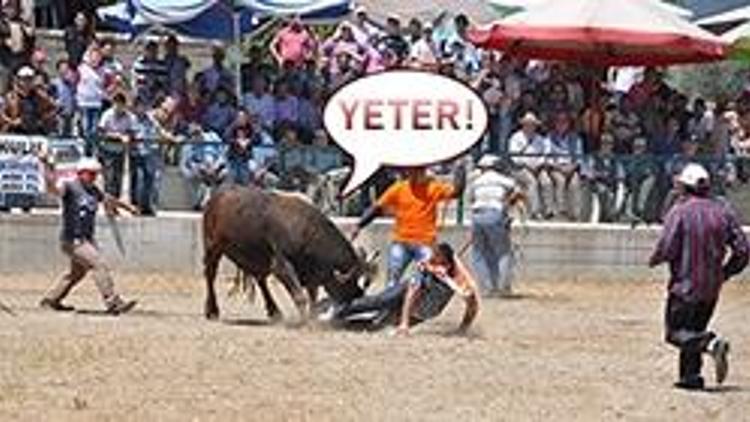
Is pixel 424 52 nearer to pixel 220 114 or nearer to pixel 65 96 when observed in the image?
pixel 220 114

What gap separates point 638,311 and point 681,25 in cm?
703

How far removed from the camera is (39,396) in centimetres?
1535

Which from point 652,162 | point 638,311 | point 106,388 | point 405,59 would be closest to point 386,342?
point 106,388

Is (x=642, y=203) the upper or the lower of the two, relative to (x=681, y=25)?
lower

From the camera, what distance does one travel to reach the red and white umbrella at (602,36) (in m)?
29.9

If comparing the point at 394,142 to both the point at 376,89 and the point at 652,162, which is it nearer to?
the point at 376,89

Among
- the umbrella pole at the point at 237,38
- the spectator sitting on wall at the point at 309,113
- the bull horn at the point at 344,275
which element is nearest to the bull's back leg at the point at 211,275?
the bull horn at the point at 344,275

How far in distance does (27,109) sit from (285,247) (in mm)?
6987

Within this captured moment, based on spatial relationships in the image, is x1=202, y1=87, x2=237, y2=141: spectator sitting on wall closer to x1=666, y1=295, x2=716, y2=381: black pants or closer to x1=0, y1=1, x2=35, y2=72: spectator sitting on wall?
x1=0, y1=1, x2=35, y2=72: spectator sitting on wall

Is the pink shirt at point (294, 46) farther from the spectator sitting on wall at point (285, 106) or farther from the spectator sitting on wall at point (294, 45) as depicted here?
the spectator sitting on wall at point (285, 106)

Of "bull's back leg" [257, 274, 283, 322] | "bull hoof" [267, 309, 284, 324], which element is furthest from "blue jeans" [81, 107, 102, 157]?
"bull hoof" [267, 309, 284, 324]

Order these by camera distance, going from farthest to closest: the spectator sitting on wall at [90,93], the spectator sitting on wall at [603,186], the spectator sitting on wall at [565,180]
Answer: the spectator sitting on wall at [90,93], the spectator sitting on wall at [603,186], the spectator sitting on wall at [565,180]

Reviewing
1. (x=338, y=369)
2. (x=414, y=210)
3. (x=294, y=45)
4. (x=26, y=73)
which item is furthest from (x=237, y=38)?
(x=338, y=369)

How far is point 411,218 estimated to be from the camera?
2109cm
